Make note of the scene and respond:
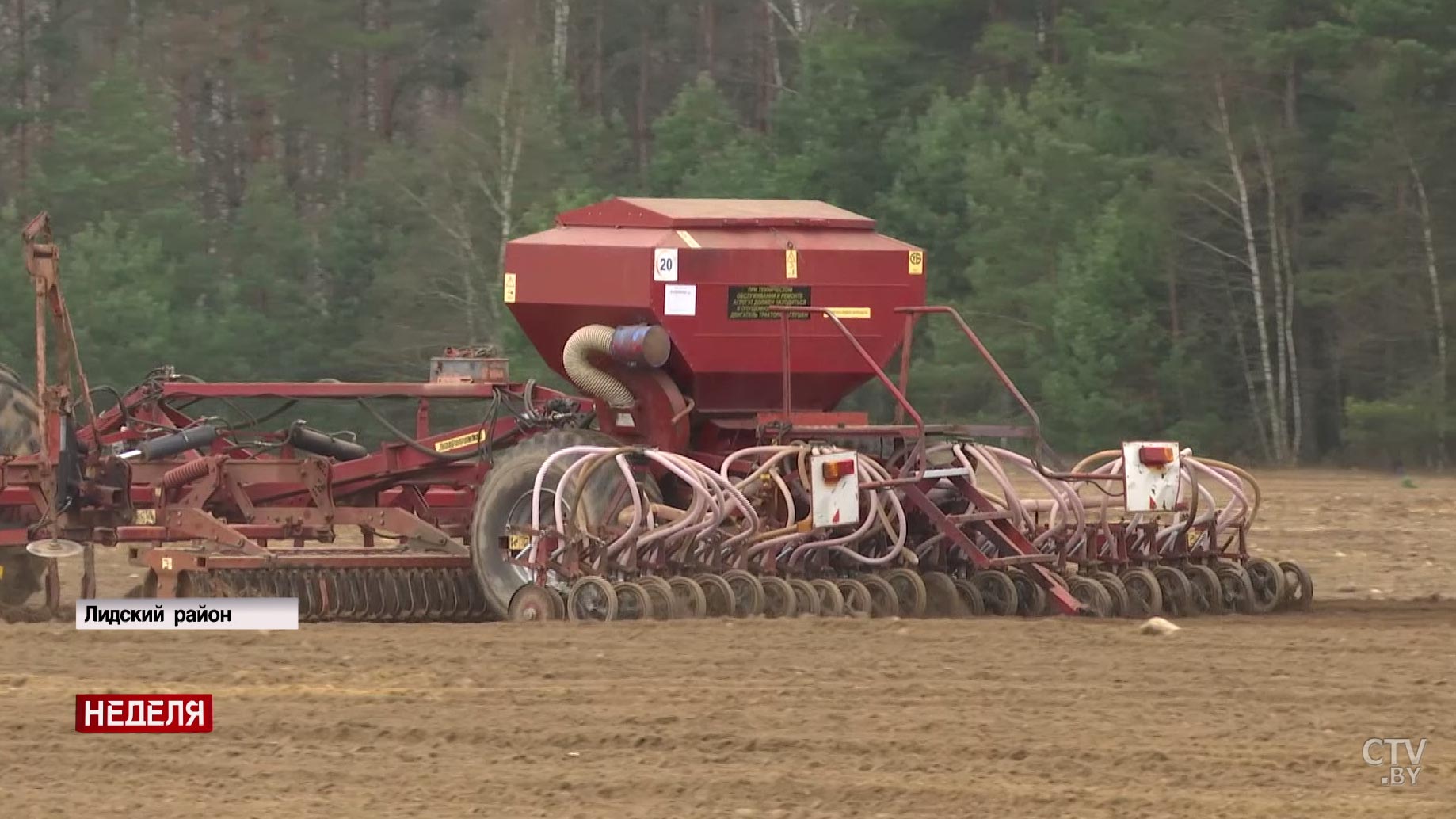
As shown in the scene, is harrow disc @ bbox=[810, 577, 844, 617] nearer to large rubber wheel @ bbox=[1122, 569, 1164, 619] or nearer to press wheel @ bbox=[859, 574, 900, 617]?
press wheel @ bbox=[859, 574, 900, 617]

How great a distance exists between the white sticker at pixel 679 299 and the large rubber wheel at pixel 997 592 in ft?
6.55

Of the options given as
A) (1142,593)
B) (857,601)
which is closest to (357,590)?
(857,601)

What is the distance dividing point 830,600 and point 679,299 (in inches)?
75.7

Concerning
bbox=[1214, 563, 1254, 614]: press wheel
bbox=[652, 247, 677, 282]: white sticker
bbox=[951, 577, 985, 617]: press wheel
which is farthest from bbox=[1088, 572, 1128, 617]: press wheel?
bbox=[652, 247, 677, 282]: white sticker

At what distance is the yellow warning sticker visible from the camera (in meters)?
12.8

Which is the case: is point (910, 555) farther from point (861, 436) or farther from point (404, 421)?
point (404, 421)

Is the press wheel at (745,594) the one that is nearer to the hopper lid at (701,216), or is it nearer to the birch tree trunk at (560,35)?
the hopper lid at (701,216)

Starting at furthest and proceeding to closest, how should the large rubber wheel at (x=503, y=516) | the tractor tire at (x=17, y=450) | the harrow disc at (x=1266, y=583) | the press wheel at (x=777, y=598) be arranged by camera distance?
the tractor tire at (x=17, y=450) < the harrow disc at (x=1266, y=583) < the large rubber wheel at (x=503, y=516) < the press wheel at (x=777, y=598)

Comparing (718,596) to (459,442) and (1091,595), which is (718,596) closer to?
(1091,595)

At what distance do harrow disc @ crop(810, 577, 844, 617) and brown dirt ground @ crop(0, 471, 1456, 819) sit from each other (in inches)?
18.7

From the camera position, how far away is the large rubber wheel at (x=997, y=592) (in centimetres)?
1156

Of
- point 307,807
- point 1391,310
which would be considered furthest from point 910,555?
point 1391,310

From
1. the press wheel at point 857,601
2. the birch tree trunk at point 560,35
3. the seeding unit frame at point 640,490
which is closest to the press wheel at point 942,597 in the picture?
the seeding unit frame at point 640,490

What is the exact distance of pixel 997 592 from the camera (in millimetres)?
11625
